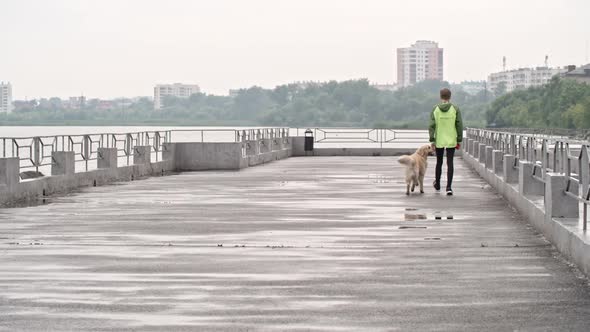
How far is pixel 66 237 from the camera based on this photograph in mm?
17000

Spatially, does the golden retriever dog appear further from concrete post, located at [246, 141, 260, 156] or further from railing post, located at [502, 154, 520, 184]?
concrete post, located at [246, 141, 260, 156]

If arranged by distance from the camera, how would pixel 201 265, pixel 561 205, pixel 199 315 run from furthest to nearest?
pixel 561 205 < pixel 201 265 < pixel 199 315

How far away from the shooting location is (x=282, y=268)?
44.0 feet

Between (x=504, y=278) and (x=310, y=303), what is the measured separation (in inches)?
98.9

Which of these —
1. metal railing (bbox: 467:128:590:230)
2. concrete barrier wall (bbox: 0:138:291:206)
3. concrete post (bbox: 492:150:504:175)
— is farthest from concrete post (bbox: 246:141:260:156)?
metal railing (bbox: 467:128:590:230)

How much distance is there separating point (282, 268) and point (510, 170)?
11966mm

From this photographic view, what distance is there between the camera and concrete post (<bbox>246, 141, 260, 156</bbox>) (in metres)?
48.7

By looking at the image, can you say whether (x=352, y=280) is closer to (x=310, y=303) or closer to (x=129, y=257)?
(x=310, y=303)

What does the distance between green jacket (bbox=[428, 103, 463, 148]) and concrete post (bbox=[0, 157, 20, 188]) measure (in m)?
8.09

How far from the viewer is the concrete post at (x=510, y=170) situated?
24406mm

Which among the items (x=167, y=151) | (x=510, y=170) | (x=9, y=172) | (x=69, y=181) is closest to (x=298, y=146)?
(x=167, y=151)

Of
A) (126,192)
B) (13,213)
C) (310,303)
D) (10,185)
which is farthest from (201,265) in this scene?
(126,192)

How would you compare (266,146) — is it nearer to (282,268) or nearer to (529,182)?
(529,182)

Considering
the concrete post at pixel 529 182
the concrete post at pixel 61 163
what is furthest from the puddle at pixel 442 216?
the concrete post at pixel 61 163
